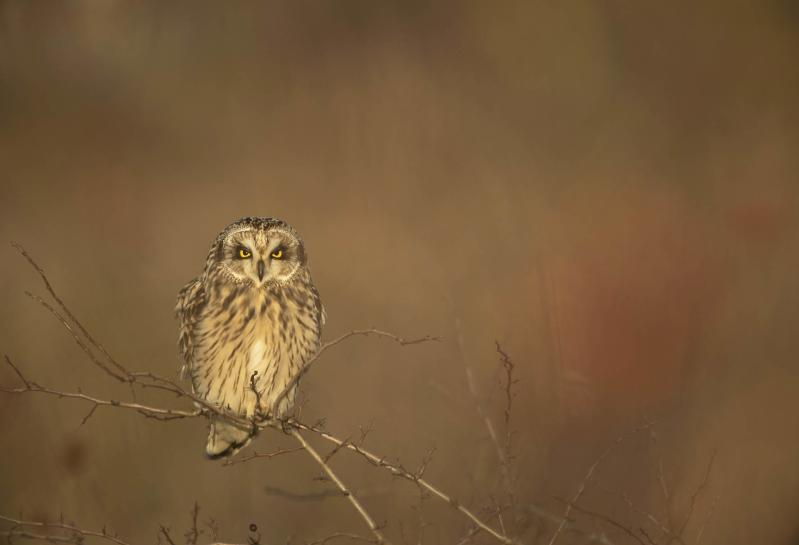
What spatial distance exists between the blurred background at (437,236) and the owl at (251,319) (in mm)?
385


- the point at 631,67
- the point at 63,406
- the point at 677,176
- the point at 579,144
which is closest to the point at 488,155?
the point at 579,144

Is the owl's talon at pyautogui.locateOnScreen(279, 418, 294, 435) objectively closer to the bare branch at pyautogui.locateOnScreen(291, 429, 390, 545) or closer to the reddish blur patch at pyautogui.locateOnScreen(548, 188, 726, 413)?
the bare branch at pyautogui.locateOnScreen(291, 429, 390, 545)

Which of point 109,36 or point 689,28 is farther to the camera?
point 689,28

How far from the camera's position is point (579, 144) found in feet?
31.0

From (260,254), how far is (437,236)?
408 centimetres

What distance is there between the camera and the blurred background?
15.6 feet

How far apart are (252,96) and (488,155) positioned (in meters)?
2.68

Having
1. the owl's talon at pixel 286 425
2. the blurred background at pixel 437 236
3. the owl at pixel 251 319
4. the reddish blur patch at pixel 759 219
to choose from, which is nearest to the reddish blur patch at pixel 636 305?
the blurred background at pixel 437 236

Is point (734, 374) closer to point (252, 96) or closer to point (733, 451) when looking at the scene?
point (733, 451)

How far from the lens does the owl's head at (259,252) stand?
378 cm

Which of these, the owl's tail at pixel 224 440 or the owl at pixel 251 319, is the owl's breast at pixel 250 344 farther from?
the owl's tail at pixel 224 440

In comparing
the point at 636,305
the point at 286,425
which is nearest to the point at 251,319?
the point at 286,425

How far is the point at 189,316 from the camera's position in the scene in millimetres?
3984

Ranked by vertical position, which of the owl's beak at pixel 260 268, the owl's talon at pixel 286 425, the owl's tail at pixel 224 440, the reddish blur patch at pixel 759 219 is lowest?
the owl's tail at pixel 224 440
